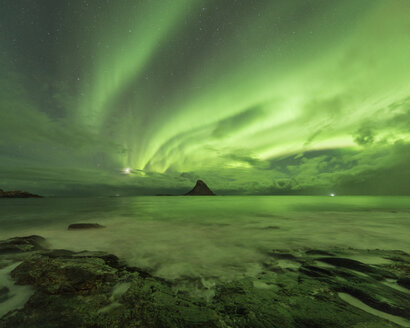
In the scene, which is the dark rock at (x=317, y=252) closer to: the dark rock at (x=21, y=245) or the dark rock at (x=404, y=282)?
the dark rock at (x=404, y=282)

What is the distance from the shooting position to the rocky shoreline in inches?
135

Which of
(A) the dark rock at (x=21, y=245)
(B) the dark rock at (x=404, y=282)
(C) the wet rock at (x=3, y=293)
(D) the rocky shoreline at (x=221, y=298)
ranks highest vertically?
(B) the dark rock at (x=404, y=282)

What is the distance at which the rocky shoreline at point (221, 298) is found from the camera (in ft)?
11.3

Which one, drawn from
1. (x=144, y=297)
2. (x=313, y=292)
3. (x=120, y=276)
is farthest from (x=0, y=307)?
(x=313, y=292)

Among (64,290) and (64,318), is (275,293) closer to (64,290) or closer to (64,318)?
(64,318)

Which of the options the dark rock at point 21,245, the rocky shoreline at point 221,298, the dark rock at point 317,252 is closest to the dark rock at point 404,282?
the rocky shoreline at point 221,298

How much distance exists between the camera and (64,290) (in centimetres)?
436

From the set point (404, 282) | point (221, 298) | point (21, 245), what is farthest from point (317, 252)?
point (21, 245)

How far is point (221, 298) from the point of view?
433cm

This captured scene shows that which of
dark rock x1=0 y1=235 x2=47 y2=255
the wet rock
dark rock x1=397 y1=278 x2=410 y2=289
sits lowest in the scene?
dark rock x1=0 y1=235 x2=47 y2=255

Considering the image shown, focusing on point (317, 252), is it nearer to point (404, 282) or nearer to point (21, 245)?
point (404, 282)

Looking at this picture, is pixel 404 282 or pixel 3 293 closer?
pixel 3 293

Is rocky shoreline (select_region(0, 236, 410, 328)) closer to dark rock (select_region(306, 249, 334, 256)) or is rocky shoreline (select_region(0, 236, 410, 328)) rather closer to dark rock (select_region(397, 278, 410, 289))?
dark rock (select_region(397, 278, 410, 289))

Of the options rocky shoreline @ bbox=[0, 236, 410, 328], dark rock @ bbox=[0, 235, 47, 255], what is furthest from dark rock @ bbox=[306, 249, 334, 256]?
dark rock @ bbox=[0, 235, 47, 255]
